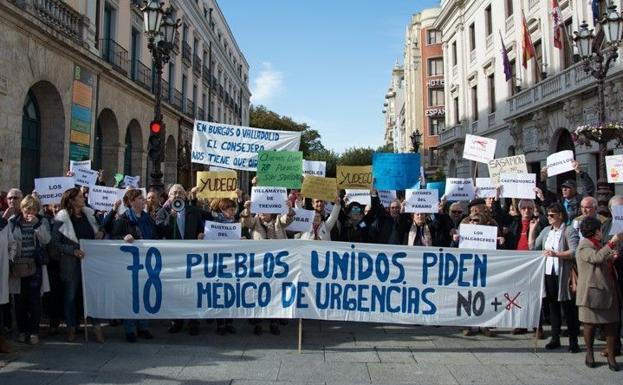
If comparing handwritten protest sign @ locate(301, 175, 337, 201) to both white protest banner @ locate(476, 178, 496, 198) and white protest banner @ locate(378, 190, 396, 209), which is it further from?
white protest banner @ locate(476, 178, 496, 198)

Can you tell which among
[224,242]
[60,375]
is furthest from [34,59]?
[60,375]

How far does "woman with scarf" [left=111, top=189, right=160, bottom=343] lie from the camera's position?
20.4ft

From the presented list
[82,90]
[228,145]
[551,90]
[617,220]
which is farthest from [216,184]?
[551,90]

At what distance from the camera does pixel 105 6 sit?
19031 millimetres

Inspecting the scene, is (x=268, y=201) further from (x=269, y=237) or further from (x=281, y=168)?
(x=281, y=168)

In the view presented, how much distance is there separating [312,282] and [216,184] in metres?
2.50

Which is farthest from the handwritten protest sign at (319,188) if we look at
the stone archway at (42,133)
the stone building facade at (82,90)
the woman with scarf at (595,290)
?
the stone archway at (42,133)

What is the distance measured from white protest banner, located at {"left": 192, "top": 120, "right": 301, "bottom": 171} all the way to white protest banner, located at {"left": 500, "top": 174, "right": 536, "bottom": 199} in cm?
393

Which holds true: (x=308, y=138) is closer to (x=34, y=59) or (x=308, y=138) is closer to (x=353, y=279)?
(x=34, y=59)

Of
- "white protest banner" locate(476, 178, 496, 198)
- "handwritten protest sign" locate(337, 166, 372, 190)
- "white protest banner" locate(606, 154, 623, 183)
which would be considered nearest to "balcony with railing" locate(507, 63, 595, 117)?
"white protest banner" locate(606, 154, 623, 183)

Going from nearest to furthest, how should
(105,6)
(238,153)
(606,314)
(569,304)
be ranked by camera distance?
(606,314), (569,304), (238,153), (105,6)

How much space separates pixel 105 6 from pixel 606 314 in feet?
63.2

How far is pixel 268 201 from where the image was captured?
22.7 ft

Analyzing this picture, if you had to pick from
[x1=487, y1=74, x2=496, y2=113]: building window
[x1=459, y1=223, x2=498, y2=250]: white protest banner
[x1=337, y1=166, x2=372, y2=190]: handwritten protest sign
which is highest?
[x1=487, y1=74, x2=496, y2=113]: building window
